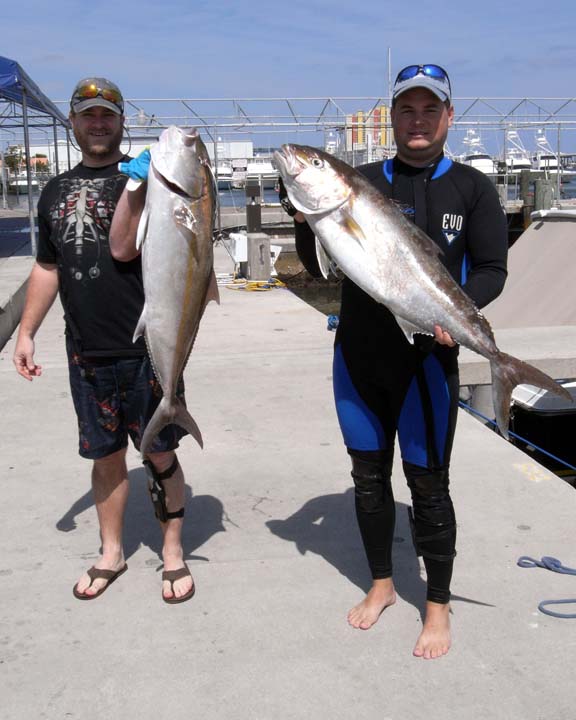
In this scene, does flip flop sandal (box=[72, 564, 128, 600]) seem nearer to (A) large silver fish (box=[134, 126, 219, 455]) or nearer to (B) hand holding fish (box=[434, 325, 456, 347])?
(A) large silver fish (box=[134, 126, 219, 455])

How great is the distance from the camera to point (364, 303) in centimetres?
303

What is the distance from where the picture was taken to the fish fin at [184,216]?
2.77 metres

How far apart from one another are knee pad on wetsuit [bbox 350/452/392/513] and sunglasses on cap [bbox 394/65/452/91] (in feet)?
4.57

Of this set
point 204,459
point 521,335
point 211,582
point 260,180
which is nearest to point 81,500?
point 204,459

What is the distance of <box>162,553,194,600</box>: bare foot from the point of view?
340 centimetres

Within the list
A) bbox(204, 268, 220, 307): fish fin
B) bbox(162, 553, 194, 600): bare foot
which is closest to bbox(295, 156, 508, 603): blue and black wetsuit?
bbox(204, 268, 220, 307): fish fin

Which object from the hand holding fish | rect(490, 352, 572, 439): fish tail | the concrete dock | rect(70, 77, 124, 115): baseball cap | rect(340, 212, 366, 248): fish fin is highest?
rect(70, 77, 124, 115): baseball cap

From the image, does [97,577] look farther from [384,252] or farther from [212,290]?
[384,252]

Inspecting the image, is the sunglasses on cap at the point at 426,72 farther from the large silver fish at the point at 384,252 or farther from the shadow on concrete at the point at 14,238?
the shadow on concrete at the point at 14,238

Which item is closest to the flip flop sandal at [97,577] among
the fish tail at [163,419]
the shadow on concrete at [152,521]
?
the shadow on concrete at [152,521]

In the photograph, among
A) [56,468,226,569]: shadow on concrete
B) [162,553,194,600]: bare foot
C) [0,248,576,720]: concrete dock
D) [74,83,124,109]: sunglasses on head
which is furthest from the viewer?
[56,468,226,569]: shadow on concrete

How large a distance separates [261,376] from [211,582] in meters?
3.52

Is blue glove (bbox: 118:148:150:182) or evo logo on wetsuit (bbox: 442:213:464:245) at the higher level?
blue glove (bbox: 118:148:150:182)

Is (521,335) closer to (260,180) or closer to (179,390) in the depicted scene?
(179,390)
